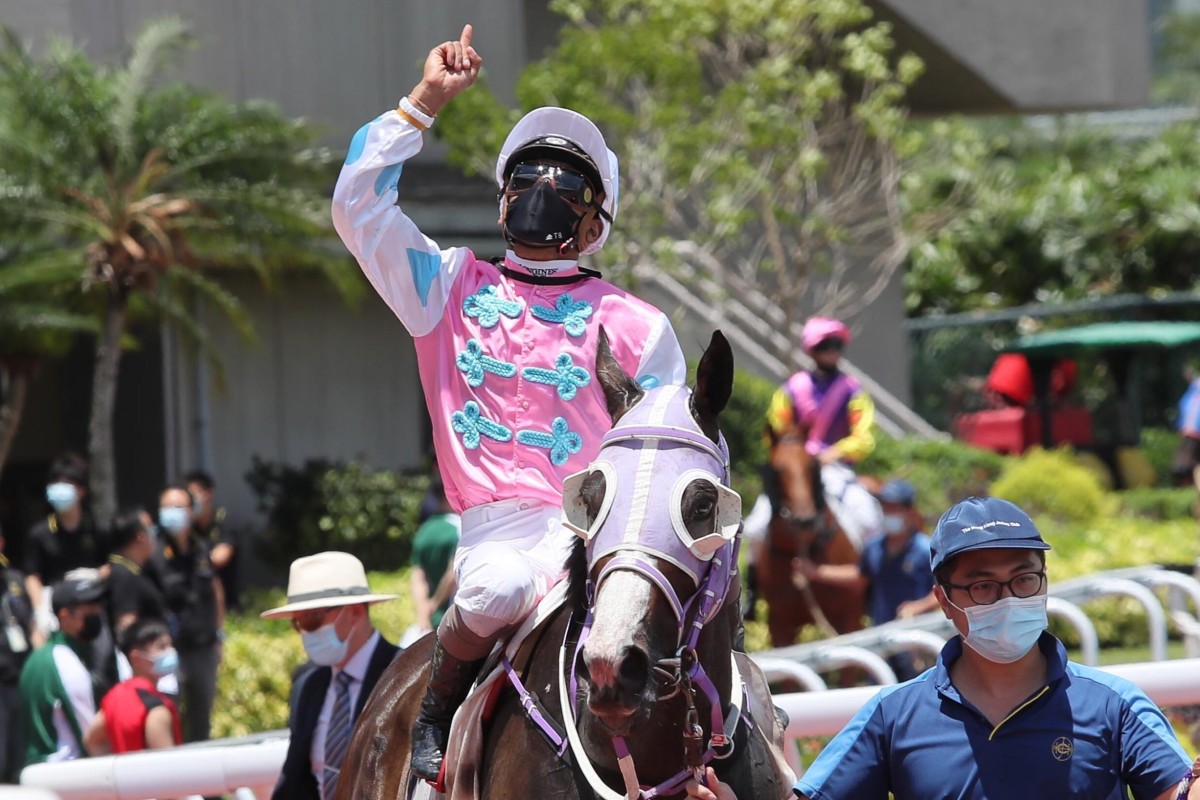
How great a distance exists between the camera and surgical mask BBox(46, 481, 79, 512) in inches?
443

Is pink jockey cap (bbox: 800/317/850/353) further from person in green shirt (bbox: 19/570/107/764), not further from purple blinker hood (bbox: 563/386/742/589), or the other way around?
purple blinker hood (bbox: 563/386/742/589)

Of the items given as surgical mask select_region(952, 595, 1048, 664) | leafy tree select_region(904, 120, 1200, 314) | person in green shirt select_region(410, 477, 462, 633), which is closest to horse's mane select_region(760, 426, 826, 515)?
person in green shirt select_region(410, 477, 462, 633)

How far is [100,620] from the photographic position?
9.05 metres

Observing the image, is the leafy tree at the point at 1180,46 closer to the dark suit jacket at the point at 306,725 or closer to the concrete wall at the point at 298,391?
the concrete wall at the point at 298,391

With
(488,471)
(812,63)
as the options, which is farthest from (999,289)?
(488,471)

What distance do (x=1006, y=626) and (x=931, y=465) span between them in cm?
1655

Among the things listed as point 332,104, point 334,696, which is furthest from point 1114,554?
point 334,696

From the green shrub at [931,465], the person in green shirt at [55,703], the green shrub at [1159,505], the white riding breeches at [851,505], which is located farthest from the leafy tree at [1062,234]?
the person in green shirt at [55,703]

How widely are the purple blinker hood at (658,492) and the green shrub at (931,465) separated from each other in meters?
14.5

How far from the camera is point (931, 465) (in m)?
19.8

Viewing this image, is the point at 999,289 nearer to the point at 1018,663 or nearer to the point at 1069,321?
A: the point at 1069,321

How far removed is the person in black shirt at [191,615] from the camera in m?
10.9

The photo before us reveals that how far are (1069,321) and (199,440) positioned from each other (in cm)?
1535

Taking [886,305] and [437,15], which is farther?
[886,305]
